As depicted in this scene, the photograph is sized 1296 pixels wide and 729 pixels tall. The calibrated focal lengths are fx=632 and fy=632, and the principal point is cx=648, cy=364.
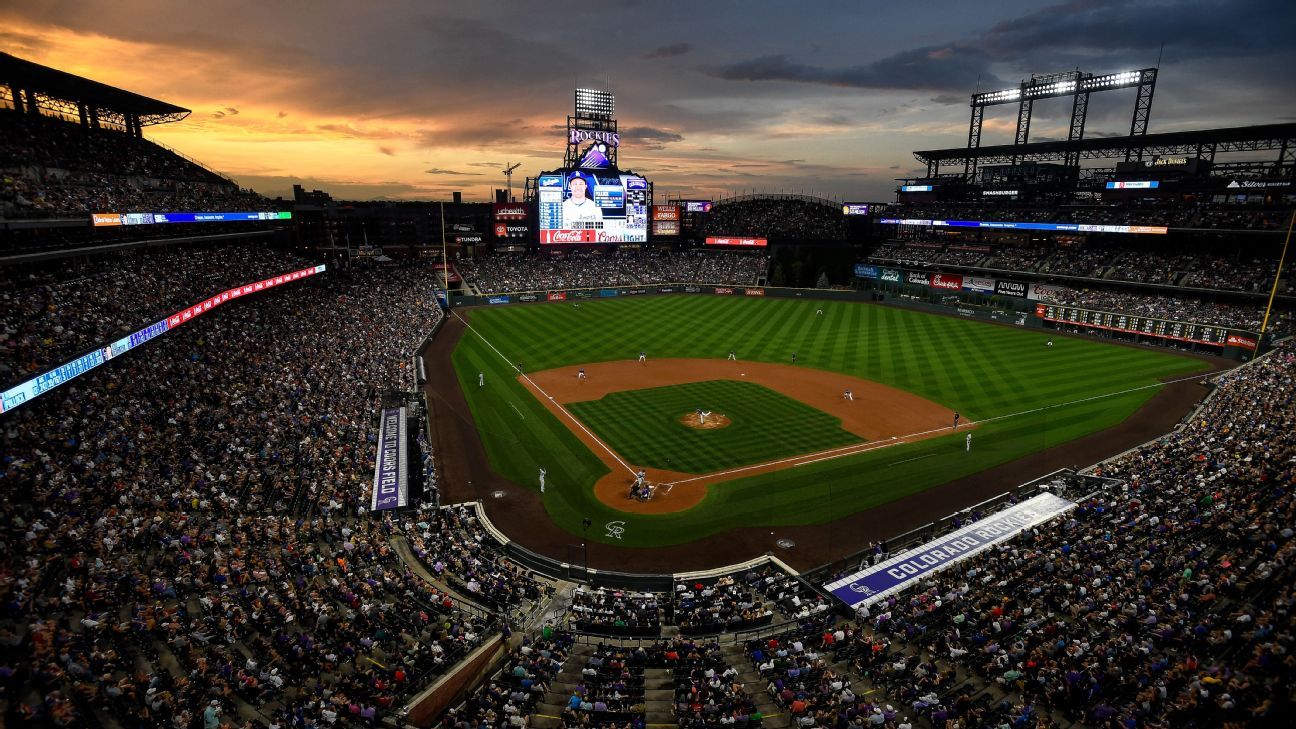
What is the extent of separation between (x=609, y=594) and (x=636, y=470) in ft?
32.9


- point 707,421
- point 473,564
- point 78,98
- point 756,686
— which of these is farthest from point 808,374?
point 78,98

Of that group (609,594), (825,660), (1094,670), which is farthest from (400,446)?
(1094,670)

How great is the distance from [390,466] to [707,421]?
1603 centimetres

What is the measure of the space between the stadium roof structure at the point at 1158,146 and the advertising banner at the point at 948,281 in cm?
1708

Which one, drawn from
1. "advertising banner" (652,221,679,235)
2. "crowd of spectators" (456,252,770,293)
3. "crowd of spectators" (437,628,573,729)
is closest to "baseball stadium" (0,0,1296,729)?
"crowd of spectators" (437,628,573,729)

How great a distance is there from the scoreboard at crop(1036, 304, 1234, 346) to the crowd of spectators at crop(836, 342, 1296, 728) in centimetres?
3421

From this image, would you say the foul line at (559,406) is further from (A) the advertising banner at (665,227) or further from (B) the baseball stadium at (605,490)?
(A) the advertising banner at (665,227)

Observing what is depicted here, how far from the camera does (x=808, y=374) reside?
4366 cm

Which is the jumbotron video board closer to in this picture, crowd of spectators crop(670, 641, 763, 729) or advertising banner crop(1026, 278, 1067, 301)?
advertising banner crop(1026, 278, 1067, 301)

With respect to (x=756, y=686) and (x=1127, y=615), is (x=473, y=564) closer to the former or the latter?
(x=756, y=686)

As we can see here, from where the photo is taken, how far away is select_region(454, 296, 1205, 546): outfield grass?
2539 centimetres

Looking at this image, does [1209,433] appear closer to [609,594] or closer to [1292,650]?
[1292,650]

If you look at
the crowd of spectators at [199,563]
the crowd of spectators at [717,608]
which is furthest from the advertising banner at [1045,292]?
the crowd of spectators at [199,563]

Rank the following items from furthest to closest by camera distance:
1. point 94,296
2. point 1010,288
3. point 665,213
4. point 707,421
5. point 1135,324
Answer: point 665,213, point 1010,288, point 1135,324, point 707,421, point 94,296
